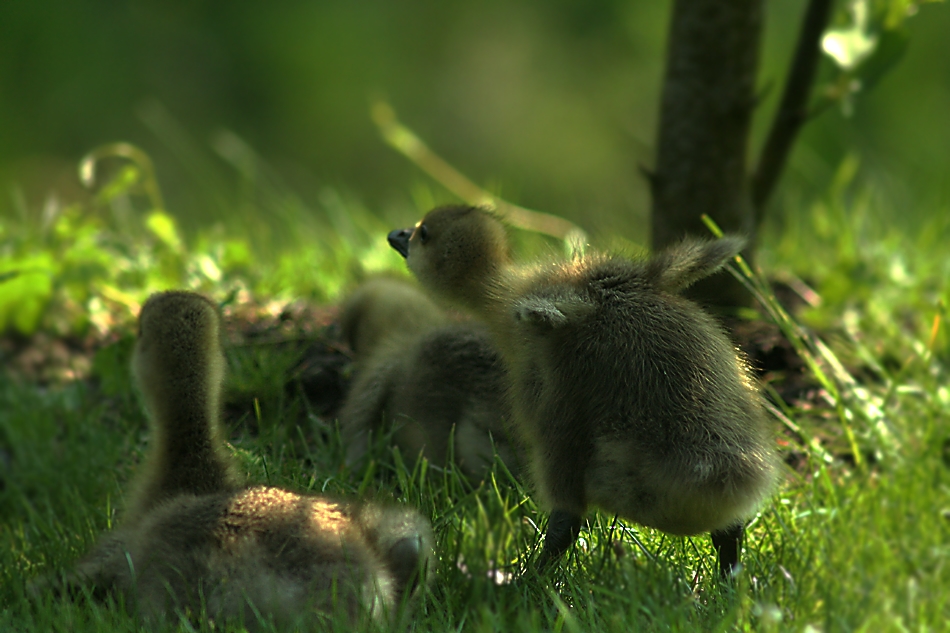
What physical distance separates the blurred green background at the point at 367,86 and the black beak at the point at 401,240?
560cm

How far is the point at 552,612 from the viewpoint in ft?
7.74

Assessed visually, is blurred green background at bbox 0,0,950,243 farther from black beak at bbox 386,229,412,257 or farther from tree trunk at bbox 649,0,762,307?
black beak at bbox 386,229,412,257

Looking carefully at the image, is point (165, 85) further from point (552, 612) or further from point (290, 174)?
point (552, 612)

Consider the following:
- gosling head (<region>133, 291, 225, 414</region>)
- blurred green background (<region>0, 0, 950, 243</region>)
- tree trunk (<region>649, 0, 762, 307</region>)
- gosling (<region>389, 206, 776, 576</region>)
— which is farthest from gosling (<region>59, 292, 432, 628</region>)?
blurred green background (<region>0, 0, 950, 243</region>)

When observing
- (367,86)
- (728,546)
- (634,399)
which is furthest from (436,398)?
(367,86)

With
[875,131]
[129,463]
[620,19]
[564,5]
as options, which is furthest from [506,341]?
[564,5]

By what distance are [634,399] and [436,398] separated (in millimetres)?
887

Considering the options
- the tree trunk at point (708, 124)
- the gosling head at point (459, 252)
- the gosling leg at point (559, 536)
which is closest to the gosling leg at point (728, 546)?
the gosling leg at point (559, 536)

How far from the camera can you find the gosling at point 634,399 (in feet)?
7.73

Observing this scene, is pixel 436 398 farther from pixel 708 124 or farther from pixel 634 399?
pixel 708 124

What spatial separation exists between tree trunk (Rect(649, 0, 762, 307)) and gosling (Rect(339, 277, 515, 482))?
47.7 inches

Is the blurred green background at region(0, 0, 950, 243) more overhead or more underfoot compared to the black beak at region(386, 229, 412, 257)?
more underfoot

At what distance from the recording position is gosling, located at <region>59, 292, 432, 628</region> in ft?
7.42

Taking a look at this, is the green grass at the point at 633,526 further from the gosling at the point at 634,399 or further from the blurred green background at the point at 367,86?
the blurred green background at the point at 367,86
